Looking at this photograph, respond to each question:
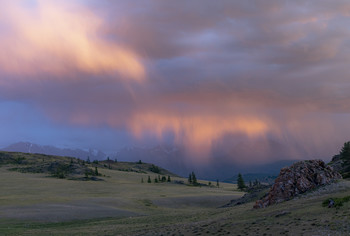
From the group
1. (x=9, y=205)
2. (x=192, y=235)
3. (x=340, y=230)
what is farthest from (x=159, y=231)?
(x=9, y=205)

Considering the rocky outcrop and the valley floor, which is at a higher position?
the rocky outcrop

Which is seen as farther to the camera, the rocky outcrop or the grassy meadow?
the rocky outcrop

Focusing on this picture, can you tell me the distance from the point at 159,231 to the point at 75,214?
29398mm

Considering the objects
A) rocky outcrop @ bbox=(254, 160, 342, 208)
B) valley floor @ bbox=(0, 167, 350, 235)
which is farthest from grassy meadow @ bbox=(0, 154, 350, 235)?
rocky outcrop @ bbox=(254, 160, 342, 208)

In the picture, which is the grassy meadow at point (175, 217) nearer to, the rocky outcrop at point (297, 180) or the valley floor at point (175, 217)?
the valley floor at point (175, 217)

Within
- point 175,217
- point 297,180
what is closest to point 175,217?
point 175,217

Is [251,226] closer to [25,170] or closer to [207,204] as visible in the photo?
[207,204]

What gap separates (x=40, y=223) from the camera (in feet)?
172

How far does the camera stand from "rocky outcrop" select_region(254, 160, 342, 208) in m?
43.4

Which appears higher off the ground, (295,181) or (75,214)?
(295,181)

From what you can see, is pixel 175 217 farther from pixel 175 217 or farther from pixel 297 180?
pixel 297 180

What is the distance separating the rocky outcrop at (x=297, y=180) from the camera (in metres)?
43.4

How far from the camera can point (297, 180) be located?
147 ft

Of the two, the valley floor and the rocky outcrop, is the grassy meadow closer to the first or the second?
the valley floor
